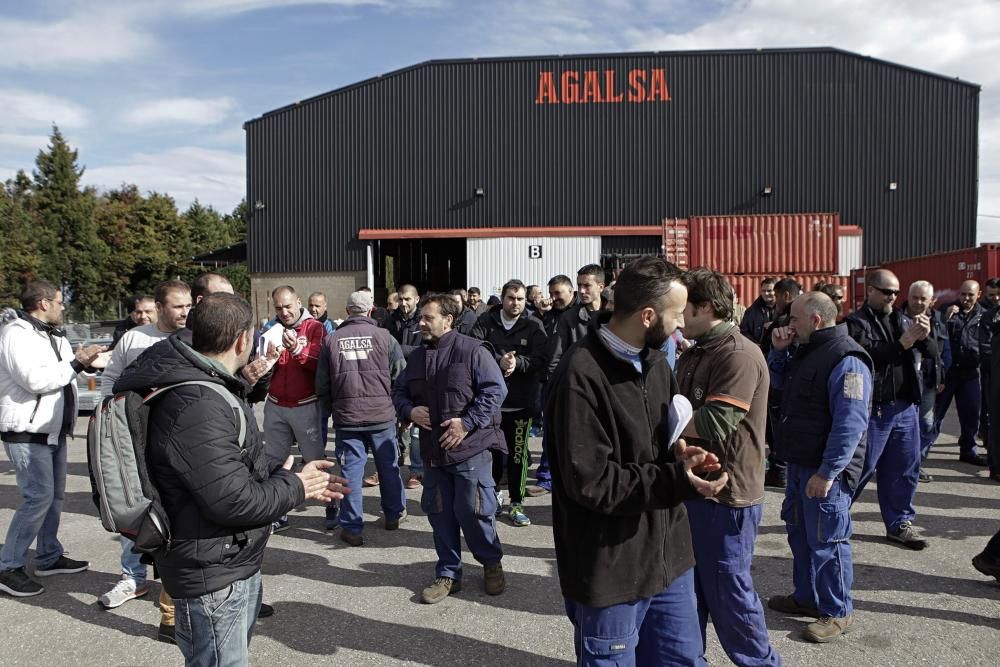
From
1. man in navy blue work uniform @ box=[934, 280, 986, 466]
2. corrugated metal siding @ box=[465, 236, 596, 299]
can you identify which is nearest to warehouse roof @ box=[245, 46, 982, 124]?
corrugated metal siding @ box=[465, 236, 596, 299]

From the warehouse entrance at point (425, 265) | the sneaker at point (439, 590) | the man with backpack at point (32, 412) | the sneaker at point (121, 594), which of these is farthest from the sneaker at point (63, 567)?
the warehouse entrance at point (425, 265)

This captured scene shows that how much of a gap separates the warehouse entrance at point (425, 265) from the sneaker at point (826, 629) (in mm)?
25432

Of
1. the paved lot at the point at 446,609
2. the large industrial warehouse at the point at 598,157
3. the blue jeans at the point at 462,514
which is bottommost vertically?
the paved lot at the point at 446,609

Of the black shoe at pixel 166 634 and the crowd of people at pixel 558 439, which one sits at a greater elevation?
the crowd of people at pixel 558 439

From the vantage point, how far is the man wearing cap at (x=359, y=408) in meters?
5.52

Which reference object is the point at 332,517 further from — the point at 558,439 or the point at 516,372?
the point at 558,439

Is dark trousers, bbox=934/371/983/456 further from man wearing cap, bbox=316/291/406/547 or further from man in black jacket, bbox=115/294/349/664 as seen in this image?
man in black jacket, bbox=115/294/349/664

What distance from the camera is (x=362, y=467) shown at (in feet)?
18.6

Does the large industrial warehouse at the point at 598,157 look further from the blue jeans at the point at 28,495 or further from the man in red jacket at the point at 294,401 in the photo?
the blue jeans at the point at 28,495

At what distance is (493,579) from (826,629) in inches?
74.5

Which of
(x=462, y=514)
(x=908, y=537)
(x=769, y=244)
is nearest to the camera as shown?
(x=462, y=514)

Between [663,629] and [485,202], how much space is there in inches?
880

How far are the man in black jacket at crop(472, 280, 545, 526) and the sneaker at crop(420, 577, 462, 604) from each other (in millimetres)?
1434

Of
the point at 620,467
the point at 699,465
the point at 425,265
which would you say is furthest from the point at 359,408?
the point at 425,265
